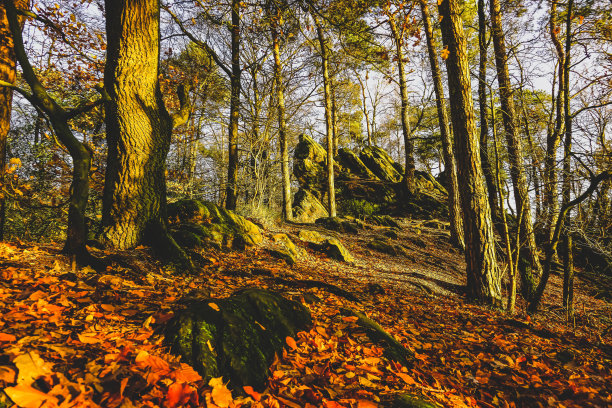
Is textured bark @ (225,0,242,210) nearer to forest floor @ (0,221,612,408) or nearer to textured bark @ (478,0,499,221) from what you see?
forest floor @ (0,221,612,408)

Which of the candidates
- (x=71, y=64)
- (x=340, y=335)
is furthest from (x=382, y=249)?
(x=71, y=64)

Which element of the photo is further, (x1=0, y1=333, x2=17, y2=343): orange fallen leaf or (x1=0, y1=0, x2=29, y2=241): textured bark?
(x1=0, y1=0, x2=29, y2=241): textured bark

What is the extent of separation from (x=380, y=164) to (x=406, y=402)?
1812cm

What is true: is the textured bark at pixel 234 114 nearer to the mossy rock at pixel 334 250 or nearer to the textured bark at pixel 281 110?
the textured bark at pixel 281 110

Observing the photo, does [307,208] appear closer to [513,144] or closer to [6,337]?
[513,144]

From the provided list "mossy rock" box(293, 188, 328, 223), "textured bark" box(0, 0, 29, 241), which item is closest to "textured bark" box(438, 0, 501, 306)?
"textured bark" box(0, 0, 29, 241)

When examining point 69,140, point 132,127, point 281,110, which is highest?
point 281,110

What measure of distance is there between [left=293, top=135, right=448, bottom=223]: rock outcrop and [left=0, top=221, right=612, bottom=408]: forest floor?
400 inches

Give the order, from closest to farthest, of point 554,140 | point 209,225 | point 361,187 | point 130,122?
point 130,122 → point 209,225 → point 554,140 → point 361,187

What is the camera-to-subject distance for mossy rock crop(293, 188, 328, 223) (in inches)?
553

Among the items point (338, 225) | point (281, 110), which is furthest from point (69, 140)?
point (338, 225)

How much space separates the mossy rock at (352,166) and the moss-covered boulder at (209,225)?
41.8 ft

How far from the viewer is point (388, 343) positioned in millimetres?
2551

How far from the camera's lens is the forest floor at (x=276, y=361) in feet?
4.28
